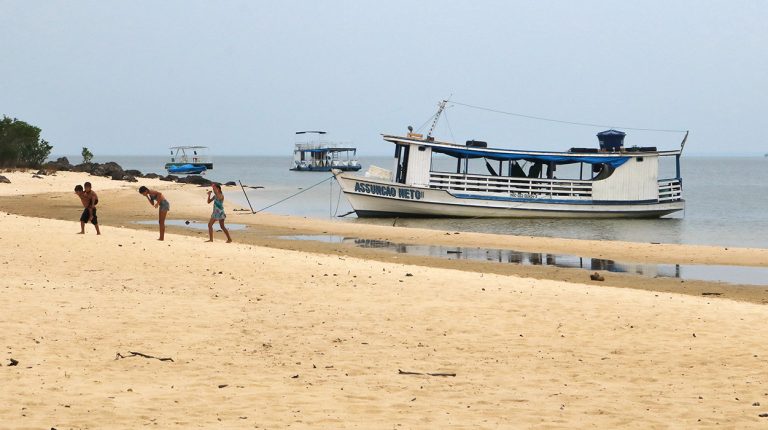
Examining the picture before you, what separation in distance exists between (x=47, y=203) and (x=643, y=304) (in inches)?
1232

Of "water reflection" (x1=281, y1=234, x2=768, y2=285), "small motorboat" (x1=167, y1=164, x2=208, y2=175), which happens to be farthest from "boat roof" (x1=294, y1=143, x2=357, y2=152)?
"water reflection" (x1=281, y1=234, x2=768, y2=285)

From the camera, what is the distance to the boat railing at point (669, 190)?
44000 mm

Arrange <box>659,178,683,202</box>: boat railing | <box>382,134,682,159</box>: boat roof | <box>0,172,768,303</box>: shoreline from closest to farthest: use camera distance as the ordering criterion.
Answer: <box>0,172,768,303</box>: shoreline → <box>382,134,682,159</box>: boat roof → <box>659,178,683,202</box>: boat railing

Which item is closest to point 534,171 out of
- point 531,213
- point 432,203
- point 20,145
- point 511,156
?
point 531,213

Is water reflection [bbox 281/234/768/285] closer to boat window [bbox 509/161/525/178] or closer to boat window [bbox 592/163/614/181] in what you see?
boat window [bbox 509/161/525/178]

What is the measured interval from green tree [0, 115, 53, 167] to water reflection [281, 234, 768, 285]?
42.5 meters

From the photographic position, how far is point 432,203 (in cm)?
3969

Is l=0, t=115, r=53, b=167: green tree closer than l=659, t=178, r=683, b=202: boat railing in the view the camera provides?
No

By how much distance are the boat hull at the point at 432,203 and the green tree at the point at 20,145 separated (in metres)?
32.3

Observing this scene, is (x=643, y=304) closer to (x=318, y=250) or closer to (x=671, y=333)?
(x=671, y=333)

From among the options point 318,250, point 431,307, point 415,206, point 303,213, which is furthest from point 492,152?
point 431,307

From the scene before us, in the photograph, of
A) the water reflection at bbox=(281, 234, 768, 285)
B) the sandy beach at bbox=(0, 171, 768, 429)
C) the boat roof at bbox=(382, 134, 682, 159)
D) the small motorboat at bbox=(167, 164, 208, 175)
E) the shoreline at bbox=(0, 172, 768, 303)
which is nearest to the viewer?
the sandy beach at bbox=(0, 171, 768, 429)

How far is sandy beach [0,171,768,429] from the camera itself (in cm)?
766

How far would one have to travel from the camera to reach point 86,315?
11234 mm
